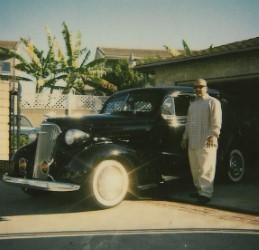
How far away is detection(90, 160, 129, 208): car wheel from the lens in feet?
15.8

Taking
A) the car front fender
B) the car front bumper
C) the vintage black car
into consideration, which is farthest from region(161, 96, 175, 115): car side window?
the car front bumper

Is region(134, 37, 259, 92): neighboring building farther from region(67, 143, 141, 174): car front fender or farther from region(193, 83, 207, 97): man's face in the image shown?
region(67, 143, 141, 174): car front fender

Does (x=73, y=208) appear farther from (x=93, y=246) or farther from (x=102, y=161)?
(x=93, y=246)

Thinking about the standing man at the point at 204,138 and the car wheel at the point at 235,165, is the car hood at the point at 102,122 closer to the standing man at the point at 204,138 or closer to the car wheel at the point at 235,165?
the standing man at the point at 204,138

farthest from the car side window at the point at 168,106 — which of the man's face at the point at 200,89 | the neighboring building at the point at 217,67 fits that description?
the neighboring building at the point at 217,67

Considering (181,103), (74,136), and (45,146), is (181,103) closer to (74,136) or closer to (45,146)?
(74,136)

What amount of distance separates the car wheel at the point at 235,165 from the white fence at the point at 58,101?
54.5 ft

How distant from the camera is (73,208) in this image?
5.00m

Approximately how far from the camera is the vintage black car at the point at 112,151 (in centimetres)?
477

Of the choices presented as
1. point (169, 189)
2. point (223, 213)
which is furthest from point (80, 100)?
point (223, 213)

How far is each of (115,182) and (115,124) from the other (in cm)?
87

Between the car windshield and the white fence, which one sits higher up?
the white fence

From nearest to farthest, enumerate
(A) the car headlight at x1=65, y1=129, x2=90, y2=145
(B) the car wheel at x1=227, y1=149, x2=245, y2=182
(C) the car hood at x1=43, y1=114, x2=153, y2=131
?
(A) the car headlight at x1=65, y1=129, x2=90, y2=145 → (C) the car hood at x1=43, y1=114, x2=153, y2=131 → (B) the car wheel at x1=227, y1=149, x2=245, y2=182

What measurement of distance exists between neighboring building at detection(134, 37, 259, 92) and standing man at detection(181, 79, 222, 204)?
164 inches
